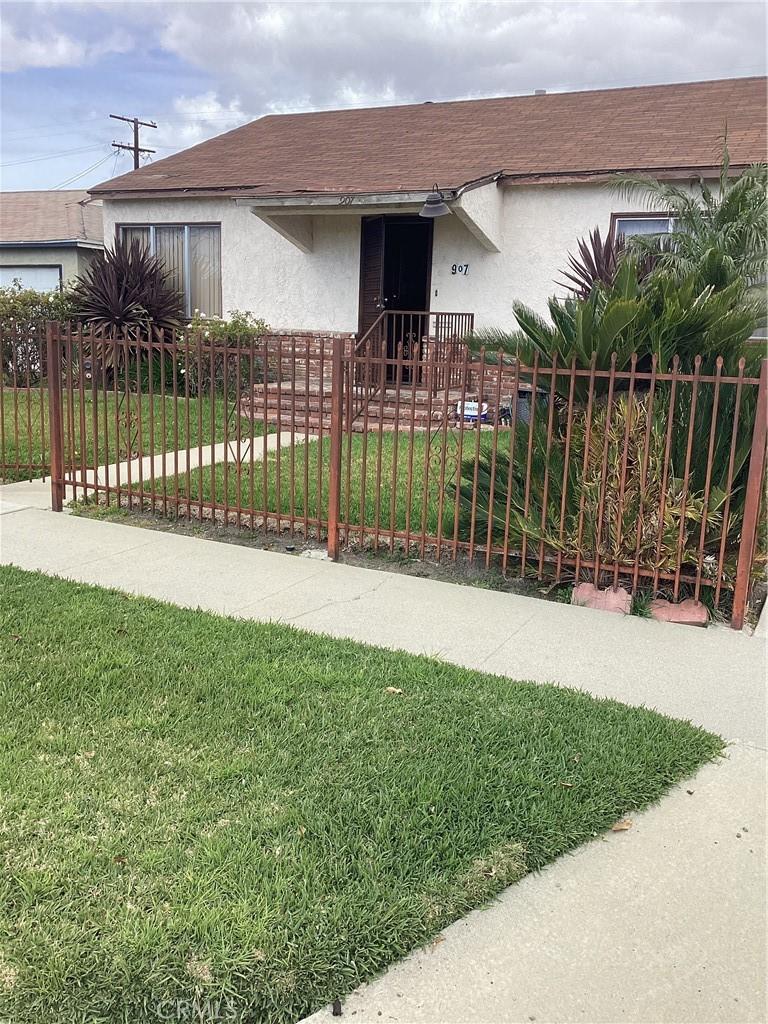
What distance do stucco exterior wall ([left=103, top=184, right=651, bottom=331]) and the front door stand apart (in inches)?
8.7

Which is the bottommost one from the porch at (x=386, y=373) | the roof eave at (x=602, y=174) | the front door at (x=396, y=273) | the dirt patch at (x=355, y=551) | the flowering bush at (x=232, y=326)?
the dirt patch at (x=355, y=551)

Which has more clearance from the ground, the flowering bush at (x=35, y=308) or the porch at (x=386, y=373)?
the flowering bush at (x=35, y=308)

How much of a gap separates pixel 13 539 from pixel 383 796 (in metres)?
4.87

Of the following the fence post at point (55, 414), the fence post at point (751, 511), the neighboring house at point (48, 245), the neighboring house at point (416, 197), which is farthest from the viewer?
the neighboring house at point (48, 245)

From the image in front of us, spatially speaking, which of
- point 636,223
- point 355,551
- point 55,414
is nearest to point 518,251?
point 636,223

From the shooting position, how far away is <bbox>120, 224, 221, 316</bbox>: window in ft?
55.1

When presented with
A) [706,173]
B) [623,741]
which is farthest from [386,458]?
[706,173]

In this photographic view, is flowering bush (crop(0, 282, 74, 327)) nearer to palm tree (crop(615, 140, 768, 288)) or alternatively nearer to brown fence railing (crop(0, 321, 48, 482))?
brown fence railing (crop(0, 321, 48, 482))

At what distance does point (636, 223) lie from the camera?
13.6 m

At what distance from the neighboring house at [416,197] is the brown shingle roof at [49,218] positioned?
28.8 feet

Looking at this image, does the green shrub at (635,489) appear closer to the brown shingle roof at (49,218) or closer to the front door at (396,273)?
the front door at (396,273)

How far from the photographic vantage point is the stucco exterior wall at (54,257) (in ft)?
83.4

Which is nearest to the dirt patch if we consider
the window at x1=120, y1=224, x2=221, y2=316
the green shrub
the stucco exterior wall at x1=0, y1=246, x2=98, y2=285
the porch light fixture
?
the green shrub

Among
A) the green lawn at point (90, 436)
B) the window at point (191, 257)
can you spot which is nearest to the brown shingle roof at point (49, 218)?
the window at point (191, 257)
